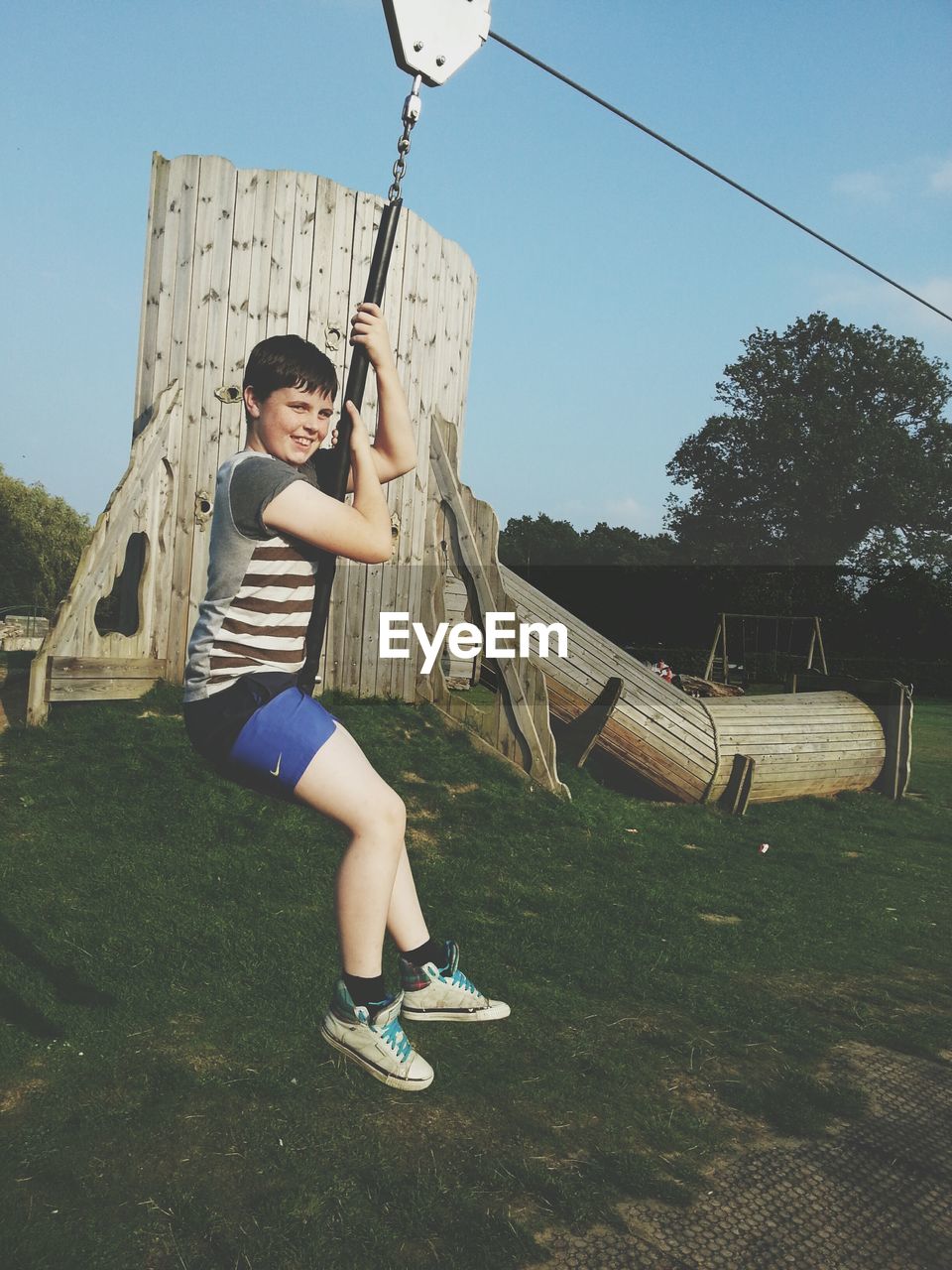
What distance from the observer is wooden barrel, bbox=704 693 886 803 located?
34.0ft

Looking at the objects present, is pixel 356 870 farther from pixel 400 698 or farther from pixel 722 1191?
pixel 400 698

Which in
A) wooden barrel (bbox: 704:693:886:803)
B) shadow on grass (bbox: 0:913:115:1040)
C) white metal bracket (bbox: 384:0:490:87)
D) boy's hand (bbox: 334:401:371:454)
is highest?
white metal bracket (bbox: 384:0:490:87)

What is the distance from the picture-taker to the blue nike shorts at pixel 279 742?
7.70ft

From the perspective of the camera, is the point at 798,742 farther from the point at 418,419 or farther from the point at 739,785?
the point at 418,419

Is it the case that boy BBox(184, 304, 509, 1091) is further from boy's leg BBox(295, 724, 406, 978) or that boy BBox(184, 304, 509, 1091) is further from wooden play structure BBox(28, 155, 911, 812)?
wooden play structure BBox(28, 155, 911, 812)

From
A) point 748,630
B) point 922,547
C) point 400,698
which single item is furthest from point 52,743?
point 922,547

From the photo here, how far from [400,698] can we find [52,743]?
322 centimetres

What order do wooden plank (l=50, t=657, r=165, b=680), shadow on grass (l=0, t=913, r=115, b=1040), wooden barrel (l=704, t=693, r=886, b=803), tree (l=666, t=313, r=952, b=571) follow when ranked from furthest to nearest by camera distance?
tree (l=666, t=313, r=952, b=571), wooden barrel (l=704, t=693, r=886, b=803), wooden plank (l=50, t=657, r=165, b=680), shadow on grass (l=0, t=913, r=115, b=1040)

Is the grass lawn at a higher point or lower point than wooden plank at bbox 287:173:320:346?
lower

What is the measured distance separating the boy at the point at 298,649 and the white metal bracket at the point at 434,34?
64 cm

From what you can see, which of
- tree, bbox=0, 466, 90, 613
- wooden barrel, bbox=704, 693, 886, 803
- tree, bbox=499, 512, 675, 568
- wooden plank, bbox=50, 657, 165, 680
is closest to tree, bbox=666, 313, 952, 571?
tree, bbox=499, 512, 675, 568

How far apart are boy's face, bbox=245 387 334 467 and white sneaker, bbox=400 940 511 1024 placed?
135 cm

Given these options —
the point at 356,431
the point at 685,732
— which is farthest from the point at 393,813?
the point at 685,732

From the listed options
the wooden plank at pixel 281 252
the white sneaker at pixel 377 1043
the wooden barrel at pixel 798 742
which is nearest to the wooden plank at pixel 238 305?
the wooden plank at pixel 281 252
